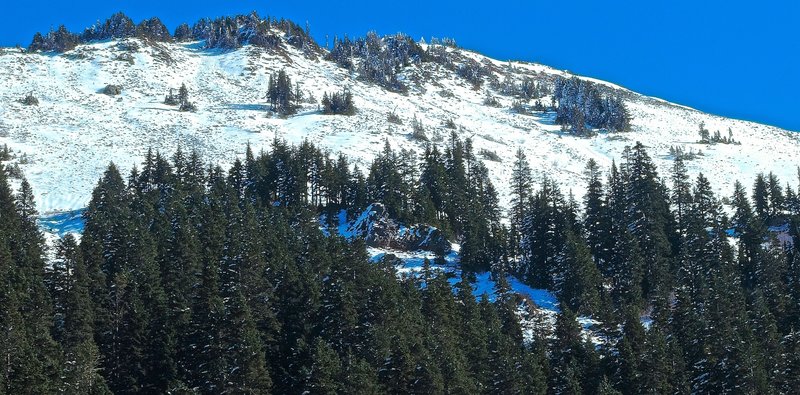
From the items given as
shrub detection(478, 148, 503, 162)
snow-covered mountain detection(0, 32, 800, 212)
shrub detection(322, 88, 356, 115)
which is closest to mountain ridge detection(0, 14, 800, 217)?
snow-covered mountain detection(0, 32, 800, 212)

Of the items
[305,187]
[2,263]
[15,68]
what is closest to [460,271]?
[305,187]

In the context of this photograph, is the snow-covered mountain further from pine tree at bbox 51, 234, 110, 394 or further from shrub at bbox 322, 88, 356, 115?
pine tree at bbox 51, 234, 110, 394

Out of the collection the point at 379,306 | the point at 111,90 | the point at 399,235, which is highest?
the point at 111,90

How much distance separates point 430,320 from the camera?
2169 inches

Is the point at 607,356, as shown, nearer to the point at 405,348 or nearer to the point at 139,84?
the point at 405,348

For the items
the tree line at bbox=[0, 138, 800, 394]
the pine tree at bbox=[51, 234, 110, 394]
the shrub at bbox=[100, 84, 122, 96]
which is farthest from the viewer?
the shrub at bbox=[100, 84, 122, 96]

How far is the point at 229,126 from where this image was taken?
14550cm

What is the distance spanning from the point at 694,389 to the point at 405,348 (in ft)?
67.5

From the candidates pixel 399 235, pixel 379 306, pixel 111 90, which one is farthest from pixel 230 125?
pixel 379 306

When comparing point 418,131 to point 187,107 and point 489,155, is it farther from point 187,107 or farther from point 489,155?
point 187,107

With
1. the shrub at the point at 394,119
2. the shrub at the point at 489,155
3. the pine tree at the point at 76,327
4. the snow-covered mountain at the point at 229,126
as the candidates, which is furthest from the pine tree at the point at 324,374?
the shrub at the point at 394,119

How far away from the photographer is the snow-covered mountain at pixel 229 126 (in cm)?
12631

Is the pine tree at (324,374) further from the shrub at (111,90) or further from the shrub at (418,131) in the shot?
Answer: the shrub at (111,90)

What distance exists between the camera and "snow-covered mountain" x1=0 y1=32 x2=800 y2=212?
12631cm
